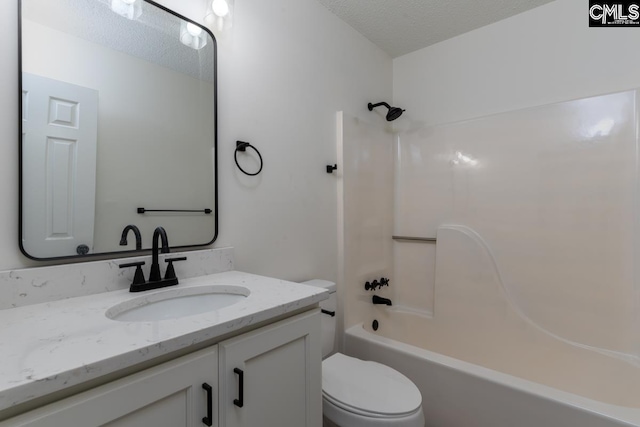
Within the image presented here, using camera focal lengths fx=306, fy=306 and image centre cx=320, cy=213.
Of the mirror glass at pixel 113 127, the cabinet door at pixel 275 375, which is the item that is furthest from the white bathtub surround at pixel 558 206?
the mirror glass at pixel 113 127

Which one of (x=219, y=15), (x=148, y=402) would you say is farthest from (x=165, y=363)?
(x=219, y=15)

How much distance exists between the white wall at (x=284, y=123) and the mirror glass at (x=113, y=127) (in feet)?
0.33

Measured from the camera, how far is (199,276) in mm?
1253

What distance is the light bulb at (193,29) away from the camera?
4.19ft

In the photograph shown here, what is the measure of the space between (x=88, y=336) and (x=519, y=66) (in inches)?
100

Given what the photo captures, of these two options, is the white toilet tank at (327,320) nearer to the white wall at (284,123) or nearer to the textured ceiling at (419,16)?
the white wall at (284,123)

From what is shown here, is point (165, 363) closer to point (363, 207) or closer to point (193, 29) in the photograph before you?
point (193, 29)

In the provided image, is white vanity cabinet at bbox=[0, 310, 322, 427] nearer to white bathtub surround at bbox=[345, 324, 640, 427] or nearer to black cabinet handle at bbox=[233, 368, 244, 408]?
black cabinet handle at bbox=[233, 368, 244, 408]

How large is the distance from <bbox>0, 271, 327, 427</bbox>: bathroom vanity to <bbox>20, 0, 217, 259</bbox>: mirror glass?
0.26 metres

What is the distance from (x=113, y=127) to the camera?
1.08 metres

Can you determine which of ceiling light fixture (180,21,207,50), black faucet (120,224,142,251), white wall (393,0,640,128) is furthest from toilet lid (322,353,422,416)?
white wall (393,0,640,128)

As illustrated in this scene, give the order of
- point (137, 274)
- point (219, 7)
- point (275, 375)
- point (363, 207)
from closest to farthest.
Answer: point (275, 375) < point (137, 274) < point (219, 7) < point (363, 207)

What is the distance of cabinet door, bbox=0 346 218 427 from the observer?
0.53 m

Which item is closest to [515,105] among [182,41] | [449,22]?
[449,22]
